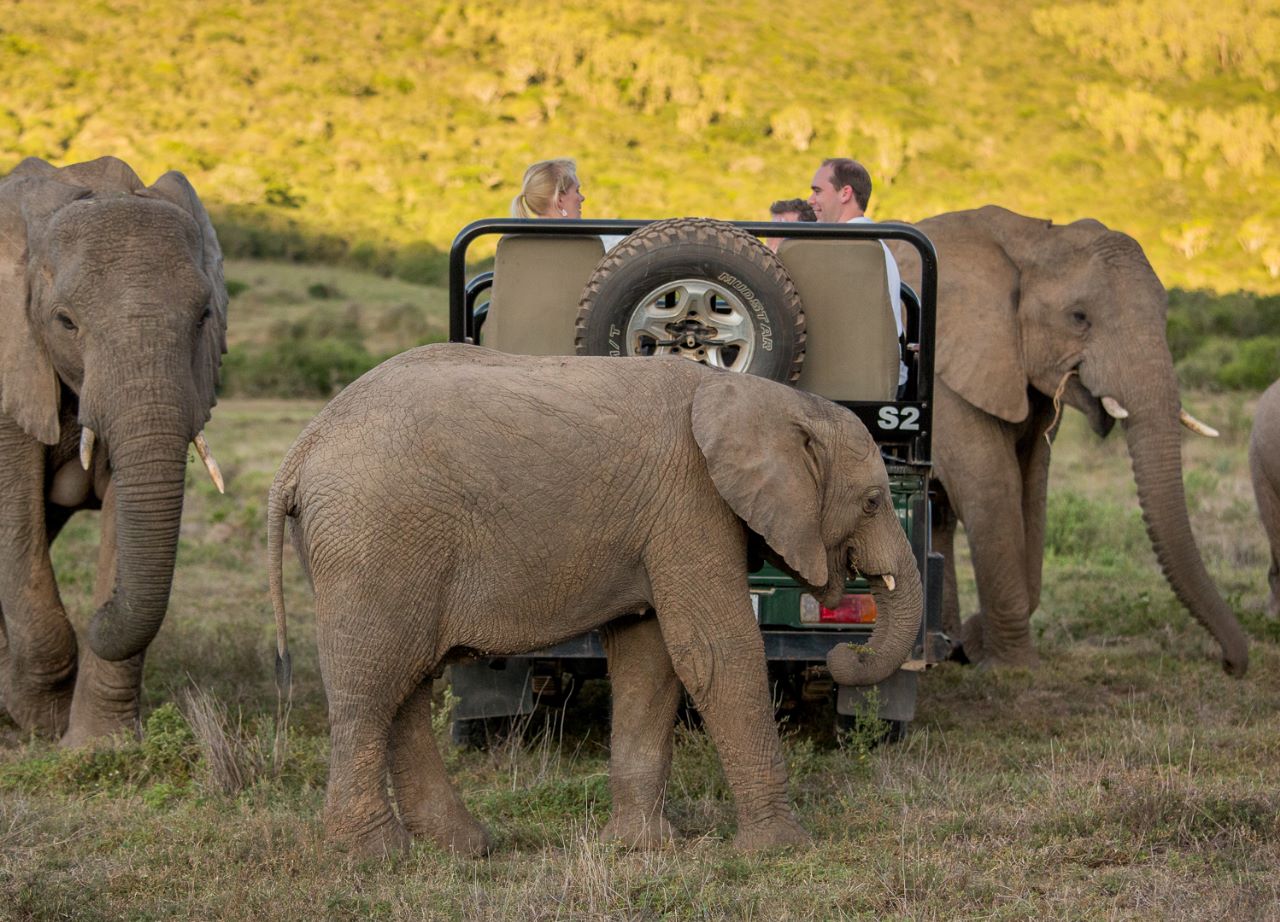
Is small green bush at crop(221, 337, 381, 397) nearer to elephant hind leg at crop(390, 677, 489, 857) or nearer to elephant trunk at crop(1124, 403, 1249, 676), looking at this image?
elephant trunk at crop(1124, 403, 1249, 676)

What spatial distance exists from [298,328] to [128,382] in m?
30.8

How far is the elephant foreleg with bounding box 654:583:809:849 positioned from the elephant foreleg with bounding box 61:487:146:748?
3170mm

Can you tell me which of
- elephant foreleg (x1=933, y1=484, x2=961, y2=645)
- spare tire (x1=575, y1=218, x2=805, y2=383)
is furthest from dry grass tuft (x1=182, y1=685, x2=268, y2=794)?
elephant foreleg (x1=933, y1=484, x2=961, y2=645)

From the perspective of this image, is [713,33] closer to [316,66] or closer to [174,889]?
[316,66]

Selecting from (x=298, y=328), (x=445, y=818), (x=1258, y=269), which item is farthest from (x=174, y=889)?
(x=1258, y=269)

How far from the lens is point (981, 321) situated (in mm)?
9562

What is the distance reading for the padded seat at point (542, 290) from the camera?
7.43 m

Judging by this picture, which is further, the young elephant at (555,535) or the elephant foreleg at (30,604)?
the elephant foreleg at (30,604)

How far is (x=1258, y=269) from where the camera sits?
54.7 m

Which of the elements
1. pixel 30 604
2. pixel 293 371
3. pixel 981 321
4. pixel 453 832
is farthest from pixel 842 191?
pixel 293 371

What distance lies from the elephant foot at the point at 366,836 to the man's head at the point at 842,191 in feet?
14.4

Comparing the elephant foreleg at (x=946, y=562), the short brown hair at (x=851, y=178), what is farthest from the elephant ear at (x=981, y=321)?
the short brown hair at (x=851, y=178)

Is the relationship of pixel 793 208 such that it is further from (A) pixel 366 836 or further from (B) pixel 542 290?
(A) pixel 366 836

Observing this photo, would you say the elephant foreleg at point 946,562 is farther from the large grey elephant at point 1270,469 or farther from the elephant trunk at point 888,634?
the elephant trunk at point 888,634
